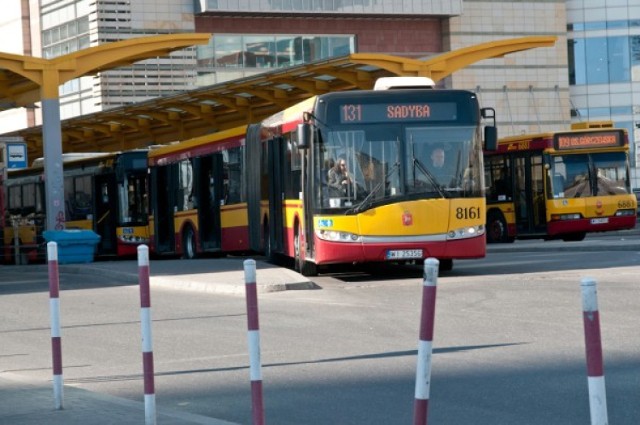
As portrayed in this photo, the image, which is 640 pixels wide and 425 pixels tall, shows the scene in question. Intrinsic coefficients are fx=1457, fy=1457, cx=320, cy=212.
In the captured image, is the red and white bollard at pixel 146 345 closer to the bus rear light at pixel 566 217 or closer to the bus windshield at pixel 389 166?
the bus windshield at pixel 389 166

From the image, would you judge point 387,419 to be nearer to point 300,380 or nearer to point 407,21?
point 300,380

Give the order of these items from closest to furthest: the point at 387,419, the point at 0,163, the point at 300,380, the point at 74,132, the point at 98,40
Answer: the point at 387,419 → the point at 300,380 → the point at 0,163 → the point at 74,132 → the point at 98,40

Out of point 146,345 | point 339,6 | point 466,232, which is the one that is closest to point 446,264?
point 466,232

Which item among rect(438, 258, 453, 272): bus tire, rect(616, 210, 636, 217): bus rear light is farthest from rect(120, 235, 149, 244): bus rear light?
rect(438, 258, 453, 272): bus tire

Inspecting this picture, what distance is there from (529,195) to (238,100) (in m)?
8.22

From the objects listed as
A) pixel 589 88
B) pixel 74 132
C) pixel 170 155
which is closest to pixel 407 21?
pixel 589 88

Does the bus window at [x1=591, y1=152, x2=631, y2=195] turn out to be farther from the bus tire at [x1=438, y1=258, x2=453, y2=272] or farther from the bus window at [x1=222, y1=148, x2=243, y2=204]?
the bus tire at [x1=438, y1=258, x2=453, y2=272]

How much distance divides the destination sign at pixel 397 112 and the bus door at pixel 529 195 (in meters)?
15.8

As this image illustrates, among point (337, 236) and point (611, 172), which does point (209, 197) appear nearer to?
point (611, 172)

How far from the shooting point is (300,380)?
449 inches

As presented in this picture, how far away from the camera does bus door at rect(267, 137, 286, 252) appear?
2630 cm

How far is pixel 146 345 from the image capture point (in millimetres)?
8633

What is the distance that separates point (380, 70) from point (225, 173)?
14.3 ft

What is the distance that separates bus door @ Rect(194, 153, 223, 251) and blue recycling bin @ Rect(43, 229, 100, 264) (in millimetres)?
2496
